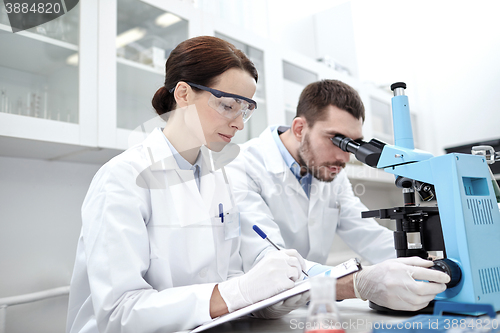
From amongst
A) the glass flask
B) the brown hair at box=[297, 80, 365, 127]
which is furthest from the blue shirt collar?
the glass flask

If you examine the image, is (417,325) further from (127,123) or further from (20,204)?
(20,204)

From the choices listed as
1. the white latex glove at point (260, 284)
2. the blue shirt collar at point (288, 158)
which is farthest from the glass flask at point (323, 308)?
the blue shirt collar at point (288, 158)

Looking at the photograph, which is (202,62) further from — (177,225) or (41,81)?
(41,81)

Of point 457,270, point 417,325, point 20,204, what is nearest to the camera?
point 417,325

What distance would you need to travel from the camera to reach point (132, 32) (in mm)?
1796

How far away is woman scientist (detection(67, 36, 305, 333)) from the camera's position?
86 centimetres

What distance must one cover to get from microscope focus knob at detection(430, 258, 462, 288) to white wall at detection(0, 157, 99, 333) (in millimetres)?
1613

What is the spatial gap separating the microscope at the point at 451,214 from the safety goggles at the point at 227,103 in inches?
17.7

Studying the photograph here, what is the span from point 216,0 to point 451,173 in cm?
194

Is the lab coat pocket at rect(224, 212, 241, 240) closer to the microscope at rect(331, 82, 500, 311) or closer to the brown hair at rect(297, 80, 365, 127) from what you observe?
the microscope at rect(331, 82, 500, 311)

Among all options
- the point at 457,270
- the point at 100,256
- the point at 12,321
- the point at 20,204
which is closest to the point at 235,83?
the point at 100,256

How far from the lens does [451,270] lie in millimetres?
852

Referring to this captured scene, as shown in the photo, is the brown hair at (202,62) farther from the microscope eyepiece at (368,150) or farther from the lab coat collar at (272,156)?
the lab coat collar at (272,156)

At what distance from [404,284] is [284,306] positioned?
0.28 m
